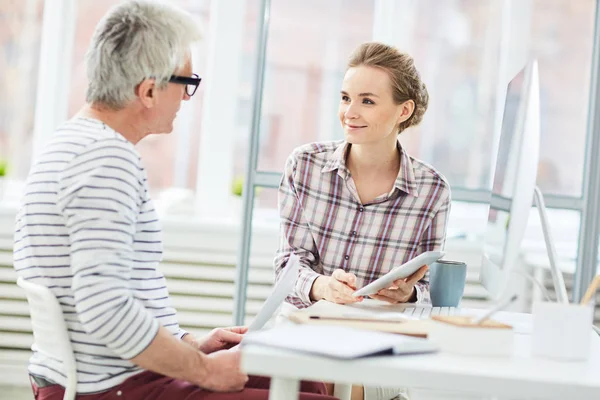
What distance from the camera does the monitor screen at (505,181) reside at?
4.46 ft

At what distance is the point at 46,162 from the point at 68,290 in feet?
0.75

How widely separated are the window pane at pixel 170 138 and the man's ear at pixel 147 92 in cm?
264

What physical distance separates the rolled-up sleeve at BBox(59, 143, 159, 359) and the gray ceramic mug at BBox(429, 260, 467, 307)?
752mm

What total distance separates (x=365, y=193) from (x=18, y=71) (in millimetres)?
2492

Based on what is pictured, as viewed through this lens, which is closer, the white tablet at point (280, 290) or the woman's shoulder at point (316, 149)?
the white tablet at point (280, 290)

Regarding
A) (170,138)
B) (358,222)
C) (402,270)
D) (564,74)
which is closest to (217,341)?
(402,270)

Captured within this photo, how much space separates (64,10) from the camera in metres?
4.04

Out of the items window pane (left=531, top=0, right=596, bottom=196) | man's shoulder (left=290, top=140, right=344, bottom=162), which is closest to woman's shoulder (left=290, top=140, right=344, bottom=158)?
man's shoulder (left=290, top=140, right=344, bottom=162)

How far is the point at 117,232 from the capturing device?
1.33 m

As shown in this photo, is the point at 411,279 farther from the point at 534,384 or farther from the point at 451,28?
the point at 451,28

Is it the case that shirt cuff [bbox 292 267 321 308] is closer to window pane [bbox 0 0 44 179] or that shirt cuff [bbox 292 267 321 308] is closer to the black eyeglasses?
the black eyeglasses

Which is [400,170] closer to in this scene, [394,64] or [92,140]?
[394,64]

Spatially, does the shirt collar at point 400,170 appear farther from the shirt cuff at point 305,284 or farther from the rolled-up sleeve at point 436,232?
the shirt cuff at point 305,284

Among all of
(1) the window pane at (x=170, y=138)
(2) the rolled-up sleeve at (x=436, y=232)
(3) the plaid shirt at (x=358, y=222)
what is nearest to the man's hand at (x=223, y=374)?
(3) the plaid shirt at (x=358, y=222)
